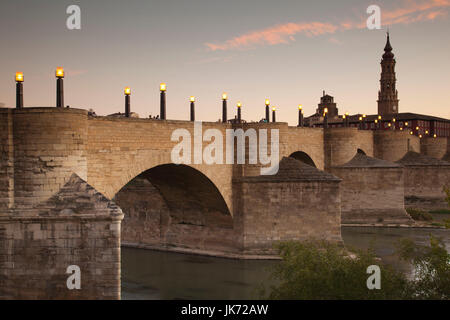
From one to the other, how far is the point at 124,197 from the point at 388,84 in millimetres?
78515

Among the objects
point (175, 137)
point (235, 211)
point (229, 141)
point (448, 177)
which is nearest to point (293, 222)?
point (235, 211)

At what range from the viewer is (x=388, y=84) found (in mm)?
99188

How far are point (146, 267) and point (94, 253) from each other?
37.7 ft

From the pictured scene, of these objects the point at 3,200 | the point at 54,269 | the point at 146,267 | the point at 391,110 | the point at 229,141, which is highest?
the point at 391,110

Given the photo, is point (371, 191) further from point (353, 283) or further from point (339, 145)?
point (353, 283)

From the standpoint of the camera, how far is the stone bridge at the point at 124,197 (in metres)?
15.1

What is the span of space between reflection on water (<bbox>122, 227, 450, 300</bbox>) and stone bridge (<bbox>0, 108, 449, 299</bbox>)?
1276 millimetres

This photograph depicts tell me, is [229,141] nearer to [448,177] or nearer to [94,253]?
[94,253]

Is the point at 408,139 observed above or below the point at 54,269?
above

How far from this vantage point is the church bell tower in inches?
3878

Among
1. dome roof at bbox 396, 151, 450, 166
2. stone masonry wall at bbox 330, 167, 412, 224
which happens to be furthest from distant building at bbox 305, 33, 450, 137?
stone masonry wall at bbox 330, 167, 412, 224

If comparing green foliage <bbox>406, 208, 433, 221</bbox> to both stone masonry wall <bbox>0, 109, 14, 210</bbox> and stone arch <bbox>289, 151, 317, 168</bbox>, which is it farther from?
stone masonry wall <bbox>0, 109, 14, 210</bbox>
